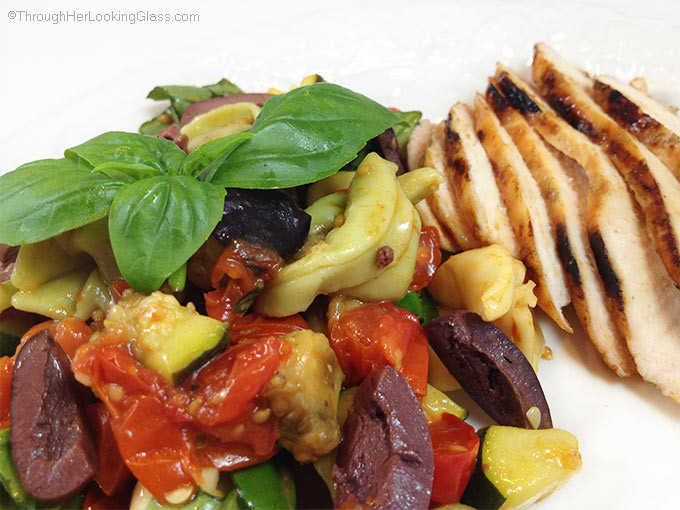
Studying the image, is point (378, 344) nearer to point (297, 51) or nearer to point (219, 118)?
point (219, 118)

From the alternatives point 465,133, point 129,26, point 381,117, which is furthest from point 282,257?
point 129,26

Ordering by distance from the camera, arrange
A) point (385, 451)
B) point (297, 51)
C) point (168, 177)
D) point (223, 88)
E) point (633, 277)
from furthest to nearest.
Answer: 1. point (297, 51)
2. point (223, 88)
3. point (633, 277)
4. point (168, 177)
5. point (385, 451)

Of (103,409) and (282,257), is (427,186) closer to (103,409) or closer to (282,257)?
(282,257)

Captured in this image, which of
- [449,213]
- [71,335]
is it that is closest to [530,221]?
[449,213]

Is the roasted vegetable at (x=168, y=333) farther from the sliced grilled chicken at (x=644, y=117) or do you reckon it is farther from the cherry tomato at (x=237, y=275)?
the sliced grilled chicken at (x=644, y=117)

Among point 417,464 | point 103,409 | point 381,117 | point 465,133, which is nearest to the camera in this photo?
point 417,464

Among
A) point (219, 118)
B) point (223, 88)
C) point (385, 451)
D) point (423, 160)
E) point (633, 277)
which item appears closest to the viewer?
point (385, 451)

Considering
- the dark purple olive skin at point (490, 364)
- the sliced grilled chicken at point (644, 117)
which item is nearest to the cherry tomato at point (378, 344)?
the dark purple olive skin at point (490, 364)
